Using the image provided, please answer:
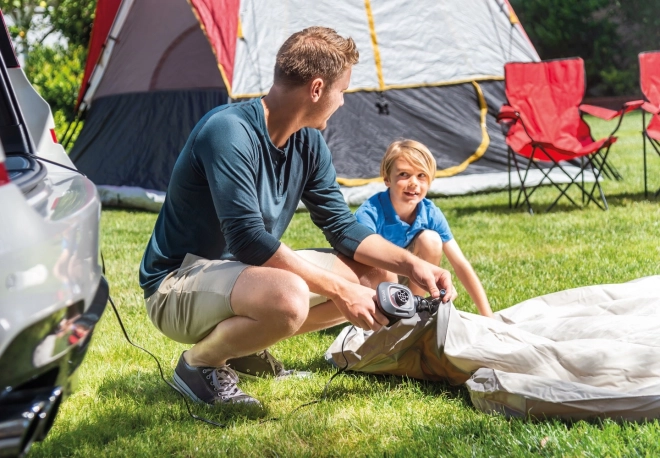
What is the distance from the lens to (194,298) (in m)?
2.46

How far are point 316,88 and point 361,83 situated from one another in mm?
4301

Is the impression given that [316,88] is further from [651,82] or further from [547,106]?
[651,82]

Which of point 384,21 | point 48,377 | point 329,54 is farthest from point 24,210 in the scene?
point 384,21

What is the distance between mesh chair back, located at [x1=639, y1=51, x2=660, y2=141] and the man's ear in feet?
13.8

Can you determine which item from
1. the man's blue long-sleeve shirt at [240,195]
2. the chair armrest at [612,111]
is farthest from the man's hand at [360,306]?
the chair armrest at [612,111]

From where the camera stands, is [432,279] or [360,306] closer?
[360,306]

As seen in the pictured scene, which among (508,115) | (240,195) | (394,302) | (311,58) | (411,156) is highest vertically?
(311,58)

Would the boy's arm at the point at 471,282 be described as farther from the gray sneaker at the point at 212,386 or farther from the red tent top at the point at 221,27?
the red tent top at the point at 221,27

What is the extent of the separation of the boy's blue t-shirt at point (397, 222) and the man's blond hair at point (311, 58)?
85cm

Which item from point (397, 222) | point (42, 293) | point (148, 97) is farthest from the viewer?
point (148, 97)

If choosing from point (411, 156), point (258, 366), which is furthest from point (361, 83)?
point (258, 366)

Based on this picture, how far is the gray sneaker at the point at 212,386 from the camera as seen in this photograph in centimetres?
255

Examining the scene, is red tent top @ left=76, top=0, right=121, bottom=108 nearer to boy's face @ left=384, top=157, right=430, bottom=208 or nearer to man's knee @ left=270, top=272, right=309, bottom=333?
boy's face @ left=384, top=157, right=430, bottom=208

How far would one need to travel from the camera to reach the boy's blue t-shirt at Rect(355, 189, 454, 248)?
320 cm
